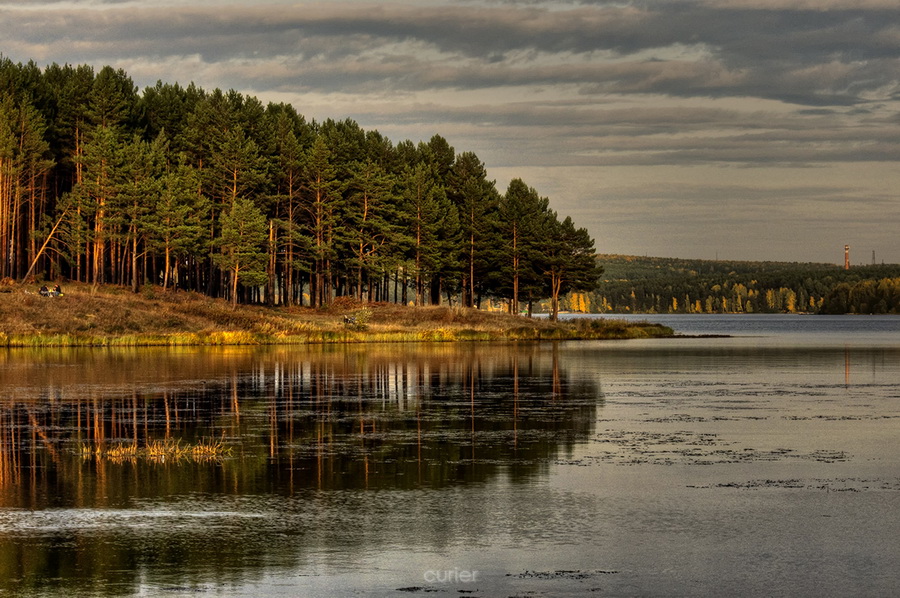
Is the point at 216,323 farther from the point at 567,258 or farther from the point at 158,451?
the point at 158,451

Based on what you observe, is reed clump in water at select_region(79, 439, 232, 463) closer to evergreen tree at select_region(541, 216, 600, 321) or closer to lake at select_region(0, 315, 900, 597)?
lake at select_region(0, 315, 900, 597)

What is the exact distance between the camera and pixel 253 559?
12539 mm

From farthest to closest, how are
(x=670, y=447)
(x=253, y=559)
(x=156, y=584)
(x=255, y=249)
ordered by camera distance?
(x=255, y=249) < (x=670, y=447) < (x=253, y=559) < (x=156, y=584)

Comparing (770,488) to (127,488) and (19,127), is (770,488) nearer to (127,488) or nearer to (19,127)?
(127,488)

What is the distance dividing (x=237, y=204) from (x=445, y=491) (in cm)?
8435

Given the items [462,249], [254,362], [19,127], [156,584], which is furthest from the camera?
[462,249]

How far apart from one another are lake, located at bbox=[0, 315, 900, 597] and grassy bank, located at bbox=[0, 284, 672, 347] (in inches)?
1589

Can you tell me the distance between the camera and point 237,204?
322 ft

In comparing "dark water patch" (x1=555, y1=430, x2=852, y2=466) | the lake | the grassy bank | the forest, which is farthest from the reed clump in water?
the forest

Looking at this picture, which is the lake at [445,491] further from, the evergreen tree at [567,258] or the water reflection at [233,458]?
the evergreen tree at [567,258]

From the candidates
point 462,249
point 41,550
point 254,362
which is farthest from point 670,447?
point 462,249

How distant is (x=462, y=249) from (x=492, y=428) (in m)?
103

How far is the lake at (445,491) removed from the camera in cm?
1178

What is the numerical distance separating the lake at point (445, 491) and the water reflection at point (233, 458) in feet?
0.23
